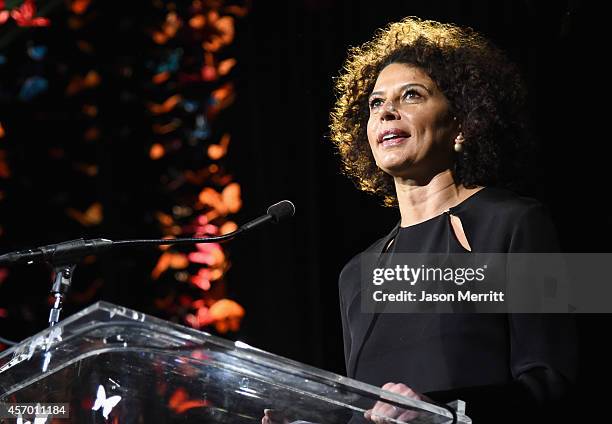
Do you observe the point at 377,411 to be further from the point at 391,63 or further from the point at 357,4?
the point at 357,4

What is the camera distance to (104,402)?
4.11 ft

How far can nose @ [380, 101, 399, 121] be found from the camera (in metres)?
2.17

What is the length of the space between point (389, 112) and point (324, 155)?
463mm

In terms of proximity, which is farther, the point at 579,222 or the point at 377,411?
the point at 579,222

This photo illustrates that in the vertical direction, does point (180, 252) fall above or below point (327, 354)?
above

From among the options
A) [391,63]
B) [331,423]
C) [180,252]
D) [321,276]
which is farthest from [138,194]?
[331,423]

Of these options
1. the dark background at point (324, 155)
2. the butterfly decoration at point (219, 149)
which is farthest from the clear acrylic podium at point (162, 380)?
the butterfly decoration at point (219, 149)

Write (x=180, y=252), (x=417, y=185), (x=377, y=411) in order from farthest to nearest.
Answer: (x=180, y=252) < (x=417, y=185) < (x=377, y=411)

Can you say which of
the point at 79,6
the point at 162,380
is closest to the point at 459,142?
the point at 162,380

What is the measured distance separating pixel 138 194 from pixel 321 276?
98cm

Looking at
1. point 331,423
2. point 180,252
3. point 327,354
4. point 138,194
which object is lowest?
point 331,423

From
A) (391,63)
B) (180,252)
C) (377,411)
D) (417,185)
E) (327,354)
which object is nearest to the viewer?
(377,411)

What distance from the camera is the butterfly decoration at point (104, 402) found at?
1248mm

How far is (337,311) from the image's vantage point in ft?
8.36
